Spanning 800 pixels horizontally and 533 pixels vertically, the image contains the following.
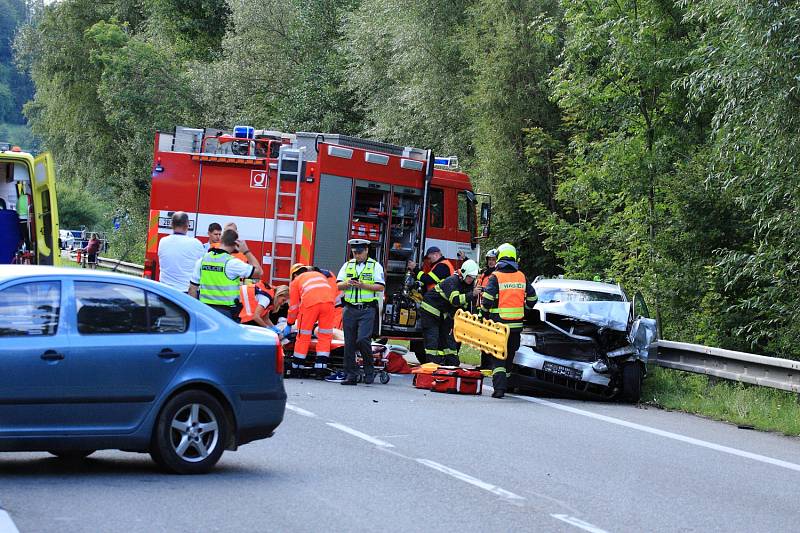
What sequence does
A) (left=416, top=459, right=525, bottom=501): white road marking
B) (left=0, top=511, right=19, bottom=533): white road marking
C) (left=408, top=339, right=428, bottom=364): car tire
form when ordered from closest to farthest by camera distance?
(left=0, top=511, right=19, bottom=533): white road marking → (left=416, top=459, right=525, bottom=501): white road marking → (left=408, top=339, right=428, bottom=364): car tire

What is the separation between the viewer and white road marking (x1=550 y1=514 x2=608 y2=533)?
7.25 metres

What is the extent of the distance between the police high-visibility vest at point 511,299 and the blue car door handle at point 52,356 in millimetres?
7705

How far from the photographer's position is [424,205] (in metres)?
18.5

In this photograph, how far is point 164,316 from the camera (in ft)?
27.0

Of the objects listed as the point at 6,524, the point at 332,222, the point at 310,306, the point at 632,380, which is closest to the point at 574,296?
the point at 632,380

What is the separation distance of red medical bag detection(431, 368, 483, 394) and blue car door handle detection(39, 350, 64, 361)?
309 inches

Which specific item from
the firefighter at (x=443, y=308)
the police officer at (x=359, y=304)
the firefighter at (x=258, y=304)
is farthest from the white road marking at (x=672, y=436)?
the firefighter at (x=258, y=304)

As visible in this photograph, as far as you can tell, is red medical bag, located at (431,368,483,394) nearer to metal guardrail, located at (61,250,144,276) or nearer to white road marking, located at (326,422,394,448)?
white road marking, located at (326,422,394,448)

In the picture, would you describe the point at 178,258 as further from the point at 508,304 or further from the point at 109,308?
the point at 109,308

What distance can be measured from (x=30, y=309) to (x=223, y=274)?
5531 millimetres

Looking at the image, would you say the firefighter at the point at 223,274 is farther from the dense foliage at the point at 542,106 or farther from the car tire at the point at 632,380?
the dense foliage at the point at 542,106

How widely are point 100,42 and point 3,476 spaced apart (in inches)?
1649

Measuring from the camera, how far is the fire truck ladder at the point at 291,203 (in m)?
17.2

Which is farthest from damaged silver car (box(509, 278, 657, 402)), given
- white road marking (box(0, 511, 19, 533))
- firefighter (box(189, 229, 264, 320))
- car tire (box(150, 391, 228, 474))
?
white road marking (box(0, 511, 19, 533))
